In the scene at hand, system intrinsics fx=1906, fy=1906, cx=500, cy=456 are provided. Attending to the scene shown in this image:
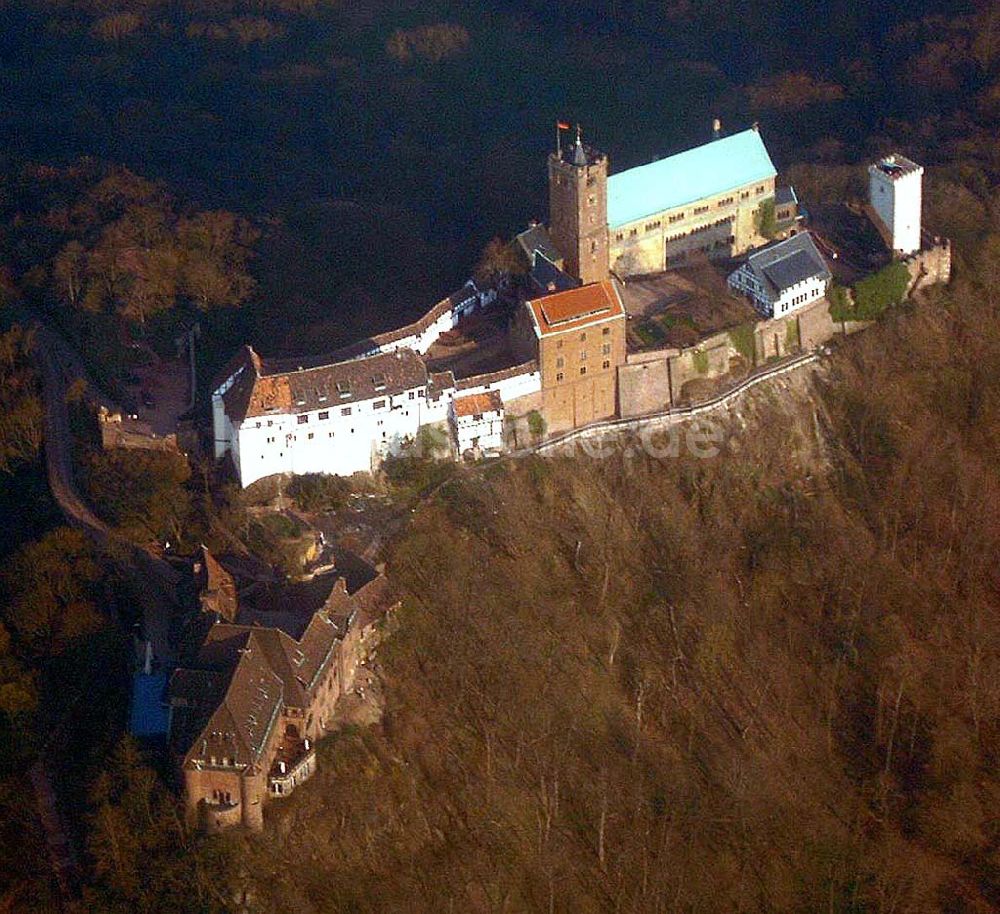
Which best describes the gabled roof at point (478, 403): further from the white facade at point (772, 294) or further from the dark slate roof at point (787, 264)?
the dark slate roof at point (787, 264)

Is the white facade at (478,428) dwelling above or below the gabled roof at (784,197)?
below

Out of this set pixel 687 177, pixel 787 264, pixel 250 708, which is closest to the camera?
pixel 250 708

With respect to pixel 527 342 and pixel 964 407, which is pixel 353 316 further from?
pixel 964 407

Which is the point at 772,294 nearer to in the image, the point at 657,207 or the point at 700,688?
the point at 657,207

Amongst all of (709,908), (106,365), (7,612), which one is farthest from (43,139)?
(709,908)

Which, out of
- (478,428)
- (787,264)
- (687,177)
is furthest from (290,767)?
(687,177)

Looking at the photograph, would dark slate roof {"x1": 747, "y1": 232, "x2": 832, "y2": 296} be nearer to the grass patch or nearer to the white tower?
the grass patch

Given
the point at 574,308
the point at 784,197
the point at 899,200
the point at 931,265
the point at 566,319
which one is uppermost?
the point at 784,197

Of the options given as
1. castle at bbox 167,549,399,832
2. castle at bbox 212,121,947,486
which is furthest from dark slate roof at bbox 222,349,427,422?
castle at bbox 167,549,399,832

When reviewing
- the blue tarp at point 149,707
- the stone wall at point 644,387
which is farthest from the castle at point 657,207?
the blue tarp at point 149,707
